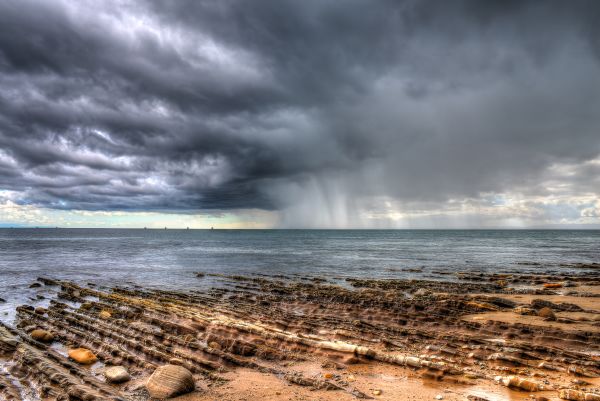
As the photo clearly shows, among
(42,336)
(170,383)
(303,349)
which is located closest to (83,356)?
(42,336)

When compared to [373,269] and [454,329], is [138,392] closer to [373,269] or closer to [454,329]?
[454,329]

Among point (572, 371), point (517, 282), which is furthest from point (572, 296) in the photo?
point (572, 371)

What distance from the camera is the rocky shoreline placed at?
11195 mm

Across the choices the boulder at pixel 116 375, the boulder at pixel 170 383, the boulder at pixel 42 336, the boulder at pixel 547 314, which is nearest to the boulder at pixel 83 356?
the boulder at pixel 116 375

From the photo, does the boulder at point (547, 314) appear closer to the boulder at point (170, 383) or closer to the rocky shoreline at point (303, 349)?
the rocky shoreline at point (303, 349)

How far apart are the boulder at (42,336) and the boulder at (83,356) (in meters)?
2.91

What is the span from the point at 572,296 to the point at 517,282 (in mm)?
8474

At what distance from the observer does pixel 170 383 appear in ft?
36.7

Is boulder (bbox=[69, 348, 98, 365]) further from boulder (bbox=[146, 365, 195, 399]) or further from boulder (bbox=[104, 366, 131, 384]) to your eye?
boulder (bbox=[146, 365, 195, 399])

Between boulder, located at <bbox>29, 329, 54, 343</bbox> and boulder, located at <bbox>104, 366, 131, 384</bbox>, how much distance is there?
20.0 ft

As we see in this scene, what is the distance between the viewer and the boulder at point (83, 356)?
45.6 feet

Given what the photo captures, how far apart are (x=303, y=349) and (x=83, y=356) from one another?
363 inches

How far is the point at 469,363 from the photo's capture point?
13.4 m

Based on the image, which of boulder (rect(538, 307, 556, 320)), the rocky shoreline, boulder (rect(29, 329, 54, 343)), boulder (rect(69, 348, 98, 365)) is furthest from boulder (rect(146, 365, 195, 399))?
boulder (rect(538, 307, 556, 320))
